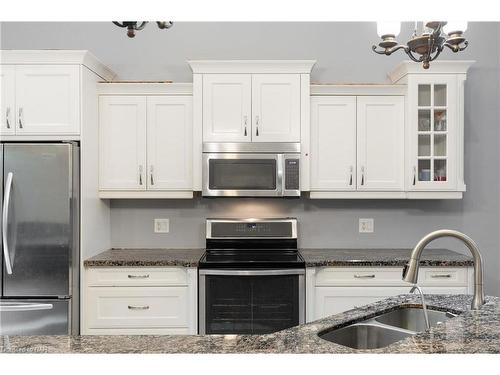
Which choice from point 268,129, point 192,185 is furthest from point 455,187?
point 192,185

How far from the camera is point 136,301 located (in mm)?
2801

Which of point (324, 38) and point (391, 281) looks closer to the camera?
point (391, 281)

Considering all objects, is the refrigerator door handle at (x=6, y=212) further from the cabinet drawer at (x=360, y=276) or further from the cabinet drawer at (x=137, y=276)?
the cabinet drawer at (x=360, y=276)

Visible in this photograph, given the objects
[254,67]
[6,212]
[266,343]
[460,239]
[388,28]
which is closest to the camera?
[266,343]

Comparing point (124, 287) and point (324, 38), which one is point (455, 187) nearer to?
point (324, 38)

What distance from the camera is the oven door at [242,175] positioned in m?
3.00

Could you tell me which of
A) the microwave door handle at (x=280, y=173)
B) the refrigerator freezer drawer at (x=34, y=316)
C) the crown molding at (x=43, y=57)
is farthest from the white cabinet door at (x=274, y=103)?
the refrigerator freezer drawer at (x=34, y=316)

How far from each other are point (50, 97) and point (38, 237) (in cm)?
92

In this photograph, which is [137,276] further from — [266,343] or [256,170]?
[266,343]

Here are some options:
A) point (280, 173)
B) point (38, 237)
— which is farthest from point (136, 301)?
point (280, 173)

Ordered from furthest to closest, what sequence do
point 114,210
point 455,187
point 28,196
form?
point 114,210
point 455,187
point 28,196

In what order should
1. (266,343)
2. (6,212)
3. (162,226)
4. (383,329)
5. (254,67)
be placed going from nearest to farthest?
(266,343), (383,329), (6,212), (254,67), (162,226)

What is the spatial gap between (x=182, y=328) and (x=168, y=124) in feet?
4.72

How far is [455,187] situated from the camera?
3018 millimetres
